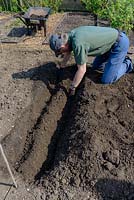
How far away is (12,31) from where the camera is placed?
9.95 metres

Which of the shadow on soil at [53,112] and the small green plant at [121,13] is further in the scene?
the small green plant at [121,13]

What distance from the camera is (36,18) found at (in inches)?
356

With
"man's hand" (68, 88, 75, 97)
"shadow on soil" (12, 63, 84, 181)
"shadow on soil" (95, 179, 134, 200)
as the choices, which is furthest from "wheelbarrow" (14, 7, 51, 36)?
"shadow on soil" (95, 179, 134, 200)

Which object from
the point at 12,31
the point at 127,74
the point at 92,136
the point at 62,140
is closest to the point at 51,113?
the point at 62,140

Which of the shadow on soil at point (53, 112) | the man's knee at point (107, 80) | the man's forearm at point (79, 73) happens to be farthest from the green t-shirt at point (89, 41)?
the shadow on soil at point (53, 112)

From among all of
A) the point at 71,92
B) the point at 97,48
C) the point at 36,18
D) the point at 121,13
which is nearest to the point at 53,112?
the point at 71,92

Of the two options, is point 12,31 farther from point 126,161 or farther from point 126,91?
point 126,161

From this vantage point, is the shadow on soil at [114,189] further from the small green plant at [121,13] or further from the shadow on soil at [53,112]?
the small green plant at [121,13]

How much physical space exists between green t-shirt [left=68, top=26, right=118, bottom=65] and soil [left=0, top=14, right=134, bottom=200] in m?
0.66

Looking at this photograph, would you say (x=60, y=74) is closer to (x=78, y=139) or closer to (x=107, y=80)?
(x=107, y=80)

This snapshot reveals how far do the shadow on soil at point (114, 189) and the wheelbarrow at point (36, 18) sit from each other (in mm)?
5315

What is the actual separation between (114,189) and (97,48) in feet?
8.69

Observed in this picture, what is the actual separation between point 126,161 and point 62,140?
1198mm

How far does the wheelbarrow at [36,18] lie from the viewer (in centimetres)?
906
